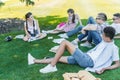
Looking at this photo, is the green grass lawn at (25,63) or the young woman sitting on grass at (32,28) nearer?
the green grass lawn at (25,63)

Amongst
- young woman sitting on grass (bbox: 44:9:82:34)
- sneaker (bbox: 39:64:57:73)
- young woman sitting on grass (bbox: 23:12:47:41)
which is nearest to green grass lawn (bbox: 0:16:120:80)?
sneaker (bbox: 39:64:57:73)

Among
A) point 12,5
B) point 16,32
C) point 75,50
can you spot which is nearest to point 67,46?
point 75,50

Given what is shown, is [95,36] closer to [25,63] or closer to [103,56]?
[103,56]

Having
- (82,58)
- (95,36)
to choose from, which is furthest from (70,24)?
(82,58)

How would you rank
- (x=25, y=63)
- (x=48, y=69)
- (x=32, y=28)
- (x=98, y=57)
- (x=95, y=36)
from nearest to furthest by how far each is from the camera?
(x=98, y=57), (x=48, y=69), (x=25, y=63), (x=95, y=36), (x=32, y=28)

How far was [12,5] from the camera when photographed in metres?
20.3

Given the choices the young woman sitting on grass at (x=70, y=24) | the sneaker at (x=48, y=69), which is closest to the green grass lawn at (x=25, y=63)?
the sneaker at (x=48, y=69)

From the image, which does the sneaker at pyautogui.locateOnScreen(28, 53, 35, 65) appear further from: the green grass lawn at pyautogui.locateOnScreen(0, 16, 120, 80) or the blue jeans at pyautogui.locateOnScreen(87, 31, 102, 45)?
the blue jeans at pyautogui.locateOnScreen(87, 31, 102, 45)

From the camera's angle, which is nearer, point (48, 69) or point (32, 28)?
point (48, 69)

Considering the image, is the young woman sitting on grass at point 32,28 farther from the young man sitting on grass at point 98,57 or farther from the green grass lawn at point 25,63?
the young man sitting on grass at point 98,57

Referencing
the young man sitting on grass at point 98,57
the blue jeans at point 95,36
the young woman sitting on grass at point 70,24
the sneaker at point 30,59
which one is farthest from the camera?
the young woman sitting on grass at point 70,24

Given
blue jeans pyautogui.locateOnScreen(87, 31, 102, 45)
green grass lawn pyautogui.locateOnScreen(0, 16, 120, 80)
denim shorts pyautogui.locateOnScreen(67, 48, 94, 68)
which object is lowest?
green grass lawn pyautogui.locateOnScreen(0, 16, 120, 80)

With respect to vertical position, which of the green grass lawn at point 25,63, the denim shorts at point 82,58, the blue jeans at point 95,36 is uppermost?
the blue jeans at point 95,36

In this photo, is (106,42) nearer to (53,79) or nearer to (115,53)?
(115,53)
